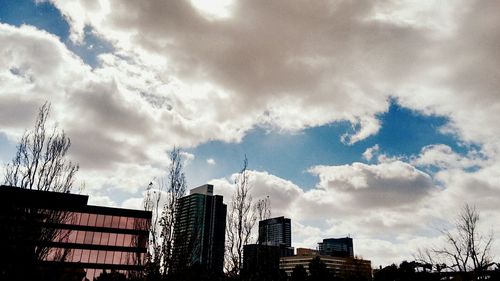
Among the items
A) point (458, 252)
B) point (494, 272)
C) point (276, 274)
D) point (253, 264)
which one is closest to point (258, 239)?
point (253, 264)

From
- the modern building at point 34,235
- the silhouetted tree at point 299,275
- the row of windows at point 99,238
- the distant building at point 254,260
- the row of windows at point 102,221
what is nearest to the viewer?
→ the modern building at point 34,235

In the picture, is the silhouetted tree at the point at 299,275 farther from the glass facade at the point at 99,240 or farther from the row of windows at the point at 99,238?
the row of windows at the point at 99,238

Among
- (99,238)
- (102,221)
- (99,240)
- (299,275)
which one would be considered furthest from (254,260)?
(102,221)

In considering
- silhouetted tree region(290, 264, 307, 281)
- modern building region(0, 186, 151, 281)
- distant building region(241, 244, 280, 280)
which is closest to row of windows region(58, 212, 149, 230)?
silhouetted tree region(290, 264, 307, 281)

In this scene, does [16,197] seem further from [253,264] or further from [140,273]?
[253,264]

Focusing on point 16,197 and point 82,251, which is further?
point 82,251

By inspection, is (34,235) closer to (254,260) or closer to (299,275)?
(254,260)

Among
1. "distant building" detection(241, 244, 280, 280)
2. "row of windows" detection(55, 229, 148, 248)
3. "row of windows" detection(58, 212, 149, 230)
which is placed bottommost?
"distant building" detection(241, 244, 280, 280)

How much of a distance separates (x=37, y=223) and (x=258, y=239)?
1415 centimetres

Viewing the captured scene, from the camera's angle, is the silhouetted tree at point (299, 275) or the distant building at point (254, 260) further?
the silhouetted tree at point (299, 275)

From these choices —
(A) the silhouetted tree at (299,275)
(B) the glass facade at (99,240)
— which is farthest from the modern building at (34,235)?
(B) the glass facade at (99,240)

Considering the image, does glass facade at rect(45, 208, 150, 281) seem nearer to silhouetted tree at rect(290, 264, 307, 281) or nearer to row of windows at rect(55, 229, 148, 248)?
row of windows at rect(55, 229, 148, 248)

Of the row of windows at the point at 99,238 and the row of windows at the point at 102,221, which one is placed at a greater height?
the row of windows at the point at 102,221

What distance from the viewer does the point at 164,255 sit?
2062cm
